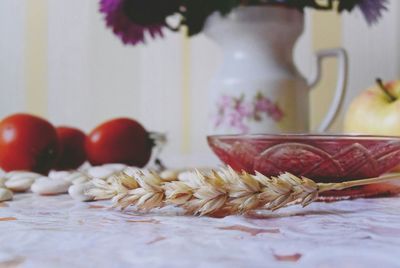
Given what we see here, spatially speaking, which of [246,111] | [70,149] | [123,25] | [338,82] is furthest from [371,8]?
[70,149]

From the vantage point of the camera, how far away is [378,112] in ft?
2.08

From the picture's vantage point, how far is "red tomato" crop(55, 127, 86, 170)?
69 centimetres

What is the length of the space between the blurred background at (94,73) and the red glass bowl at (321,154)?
2.46ft

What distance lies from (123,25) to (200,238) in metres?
0.50

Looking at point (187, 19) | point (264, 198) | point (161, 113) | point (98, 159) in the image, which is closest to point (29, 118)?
point (98, 159)

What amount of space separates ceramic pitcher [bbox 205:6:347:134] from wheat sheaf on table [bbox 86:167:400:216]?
1.14 feet

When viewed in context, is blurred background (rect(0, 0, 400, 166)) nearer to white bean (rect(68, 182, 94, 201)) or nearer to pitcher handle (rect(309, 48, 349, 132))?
pitcher handle (rect(309, 48, 349, 132))

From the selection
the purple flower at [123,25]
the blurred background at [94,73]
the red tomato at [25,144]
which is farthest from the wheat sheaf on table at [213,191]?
the blurred background at [94,73]

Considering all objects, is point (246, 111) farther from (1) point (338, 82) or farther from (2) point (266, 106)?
(1) point (338, 82)

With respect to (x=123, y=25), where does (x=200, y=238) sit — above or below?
below

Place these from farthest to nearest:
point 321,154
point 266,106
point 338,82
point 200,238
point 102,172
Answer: point 338,82 < point 266,106 < point 102,172 < point 321,154 < point 200,238

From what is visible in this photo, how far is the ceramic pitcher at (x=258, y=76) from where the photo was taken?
0.63 metres

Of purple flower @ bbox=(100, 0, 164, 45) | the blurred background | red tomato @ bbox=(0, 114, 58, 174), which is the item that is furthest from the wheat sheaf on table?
the blurred background

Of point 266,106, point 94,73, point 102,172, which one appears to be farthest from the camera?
point 94,73
